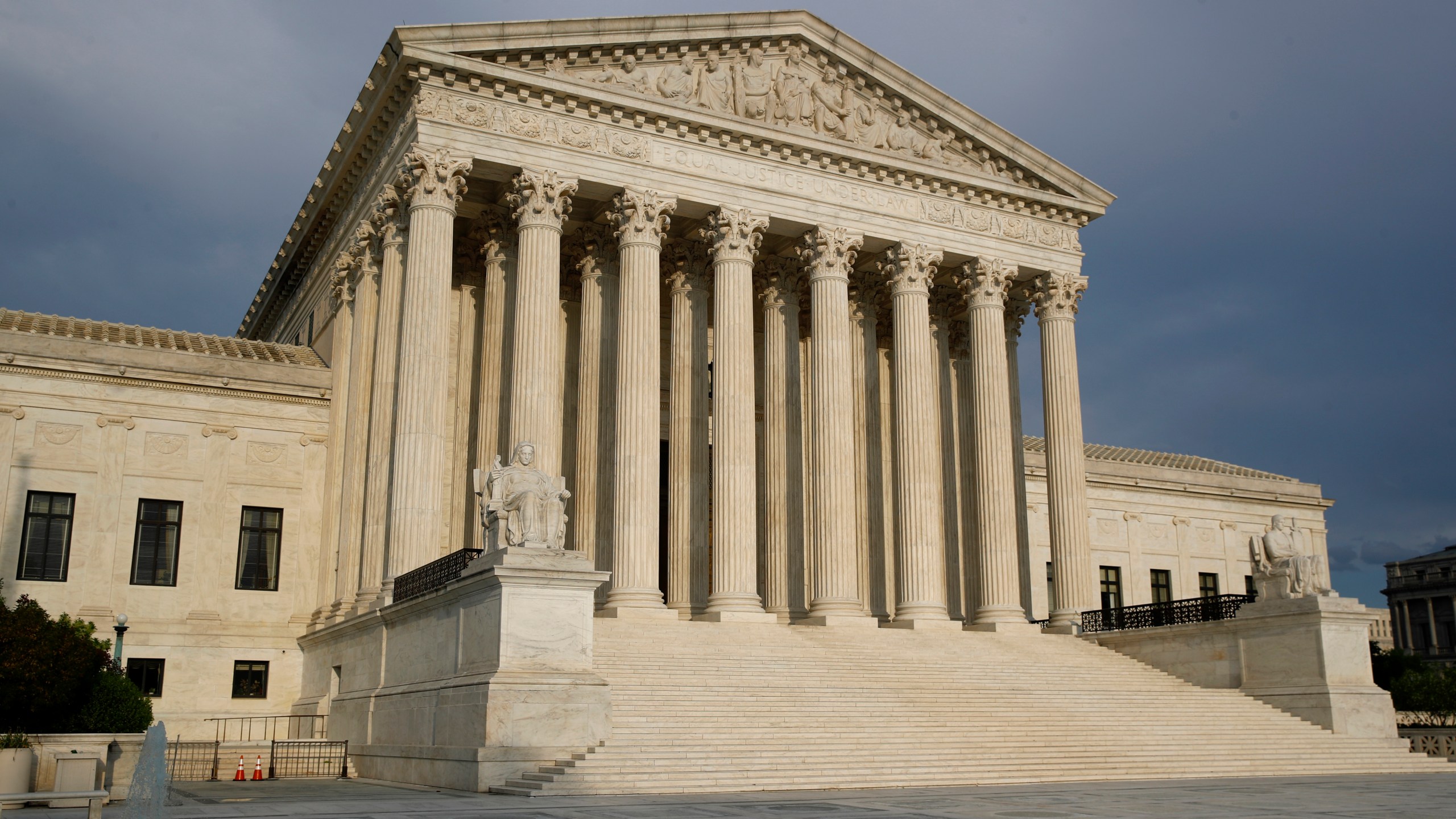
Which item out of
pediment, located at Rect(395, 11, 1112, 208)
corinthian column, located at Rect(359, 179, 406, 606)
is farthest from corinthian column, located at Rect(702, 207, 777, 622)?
corinthian column, located at Rect(359, 179, 406, 606)

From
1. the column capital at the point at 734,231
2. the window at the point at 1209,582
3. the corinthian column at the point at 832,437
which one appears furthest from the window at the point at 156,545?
the window at the point at 1209,582

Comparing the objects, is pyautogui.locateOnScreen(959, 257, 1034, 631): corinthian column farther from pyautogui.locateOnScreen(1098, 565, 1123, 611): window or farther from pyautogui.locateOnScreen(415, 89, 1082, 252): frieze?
pyautogui.locateOnScreen(1098, 565, 1123, 611): window

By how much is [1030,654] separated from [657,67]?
757 inches

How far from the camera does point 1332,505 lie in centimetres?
5912

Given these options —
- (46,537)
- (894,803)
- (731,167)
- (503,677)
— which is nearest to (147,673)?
(46,537)

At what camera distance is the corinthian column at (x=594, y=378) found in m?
34.9

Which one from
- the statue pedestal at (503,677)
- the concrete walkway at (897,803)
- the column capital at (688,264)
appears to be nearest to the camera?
the concrete walkway at (897,803)

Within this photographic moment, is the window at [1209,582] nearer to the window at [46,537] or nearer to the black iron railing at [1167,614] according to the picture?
the black iron railing at [1167,614]

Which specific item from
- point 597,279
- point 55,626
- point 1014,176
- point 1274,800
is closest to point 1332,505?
point 1014,176

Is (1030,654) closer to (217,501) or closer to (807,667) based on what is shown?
(807,667)

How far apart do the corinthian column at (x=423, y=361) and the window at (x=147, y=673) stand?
9.61 metres

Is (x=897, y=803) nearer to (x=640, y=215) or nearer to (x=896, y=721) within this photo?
(x=896, y=721)

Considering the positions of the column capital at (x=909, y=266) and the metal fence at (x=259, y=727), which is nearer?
the metal fence at (x=259, y=727)

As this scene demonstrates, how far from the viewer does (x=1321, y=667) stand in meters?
29.7
